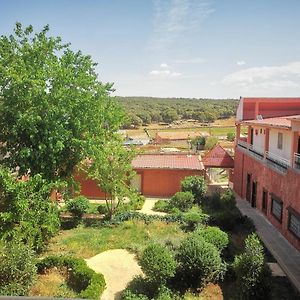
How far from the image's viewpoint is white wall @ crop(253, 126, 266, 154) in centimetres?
2634

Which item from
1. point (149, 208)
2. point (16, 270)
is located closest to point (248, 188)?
point (149, 208)

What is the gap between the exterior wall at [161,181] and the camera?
30.2 m

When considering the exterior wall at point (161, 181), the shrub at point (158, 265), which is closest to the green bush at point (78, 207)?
the exterior wall at point (161, 181)

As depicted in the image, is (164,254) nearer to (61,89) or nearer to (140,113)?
(61,89)

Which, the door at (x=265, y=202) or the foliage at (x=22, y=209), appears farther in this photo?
the door at (x=265, y=202)

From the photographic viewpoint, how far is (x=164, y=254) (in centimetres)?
1305

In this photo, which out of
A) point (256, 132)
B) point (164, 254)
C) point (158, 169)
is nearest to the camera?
point (164, 254)

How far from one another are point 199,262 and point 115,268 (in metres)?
4.00

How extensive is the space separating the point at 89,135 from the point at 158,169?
11.6 meters

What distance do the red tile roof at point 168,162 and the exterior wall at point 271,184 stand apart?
10.8ft

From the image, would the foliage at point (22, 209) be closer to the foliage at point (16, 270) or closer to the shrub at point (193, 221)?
the foliage at point (16, 270)

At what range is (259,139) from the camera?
2733 centimetres

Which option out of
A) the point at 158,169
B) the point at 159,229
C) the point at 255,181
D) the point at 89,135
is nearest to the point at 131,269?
the point at 159,229

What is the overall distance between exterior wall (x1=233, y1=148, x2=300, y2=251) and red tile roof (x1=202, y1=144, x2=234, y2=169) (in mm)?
1666
